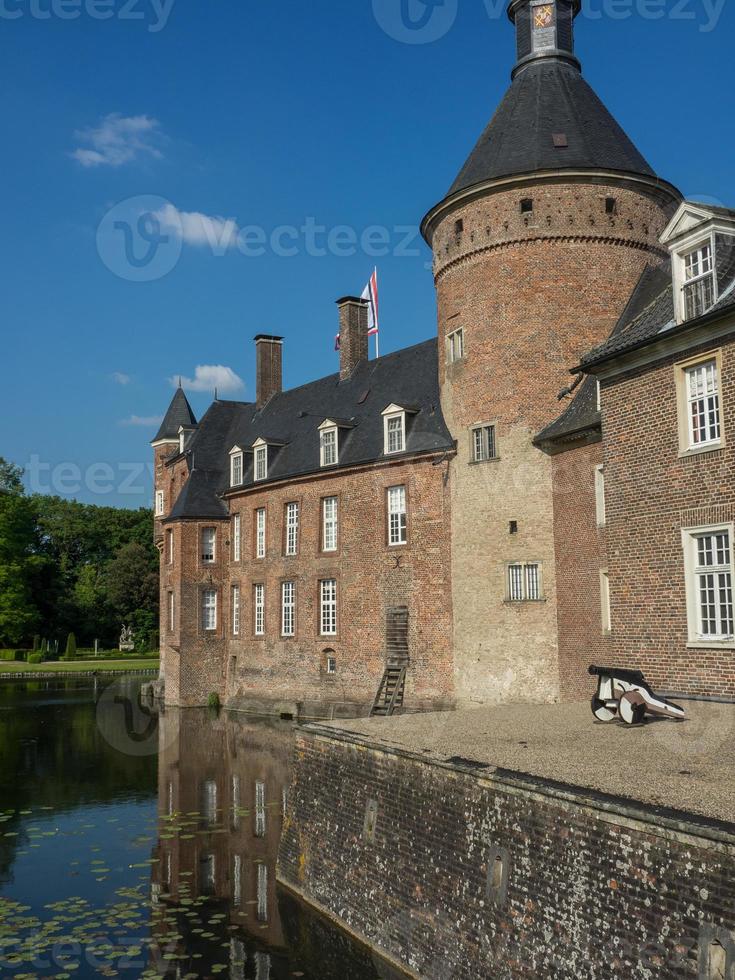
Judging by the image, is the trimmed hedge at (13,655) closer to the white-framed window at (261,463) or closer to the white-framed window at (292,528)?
the white-framed window at (261,463)

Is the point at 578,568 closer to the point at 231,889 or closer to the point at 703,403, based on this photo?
the point at 703,403

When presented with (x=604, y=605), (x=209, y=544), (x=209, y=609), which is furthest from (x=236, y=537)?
(x=604, y=605)

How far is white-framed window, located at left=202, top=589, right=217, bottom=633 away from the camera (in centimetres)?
3656

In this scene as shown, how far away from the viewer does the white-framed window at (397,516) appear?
27391 mm

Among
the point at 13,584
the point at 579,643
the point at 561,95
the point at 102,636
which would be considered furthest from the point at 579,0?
the point at 102,636

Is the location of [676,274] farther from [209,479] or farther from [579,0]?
[209,479]

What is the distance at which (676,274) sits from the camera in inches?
560

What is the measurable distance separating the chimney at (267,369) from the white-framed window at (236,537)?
6151 mm

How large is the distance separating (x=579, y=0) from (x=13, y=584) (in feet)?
174

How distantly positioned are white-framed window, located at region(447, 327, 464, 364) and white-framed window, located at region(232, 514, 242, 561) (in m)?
14.1

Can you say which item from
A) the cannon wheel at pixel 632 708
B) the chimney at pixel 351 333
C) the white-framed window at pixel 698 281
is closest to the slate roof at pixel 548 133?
the white-framed window at pixel 698 281

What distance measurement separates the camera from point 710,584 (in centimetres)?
1328

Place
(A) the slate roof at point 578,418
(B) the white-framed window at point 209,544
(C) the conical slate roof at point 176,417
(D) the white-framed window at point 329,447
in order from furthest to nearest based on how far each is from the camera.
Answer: (C) the conical slate roof at point 176,417 < (B) the white-framed window at point 209,544 < (D) the white-framed window at point 329,447 < (A) the slate roof at point 578,418

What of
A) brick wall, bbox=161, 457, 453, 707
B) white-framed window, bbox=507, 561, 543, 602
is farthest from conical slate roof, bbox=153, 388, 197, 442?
white-framed window, bbox=507, 561, 543, 602
